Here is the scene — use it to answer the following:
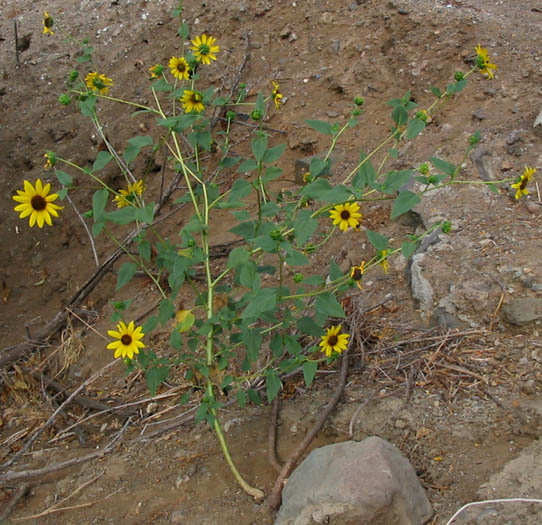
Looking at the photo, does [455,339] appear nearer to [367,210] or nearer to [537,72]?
[367,210]

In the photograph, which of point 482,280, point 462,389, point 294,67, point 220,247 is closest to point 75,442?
point 220,247

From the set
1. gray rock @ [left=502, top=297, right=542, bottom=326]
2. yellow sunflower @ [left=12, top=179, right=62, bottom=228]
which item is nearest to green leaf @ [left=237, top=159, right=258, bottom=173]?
yellow sunflower @ [left=12, top=179, right=62, bottom=228]

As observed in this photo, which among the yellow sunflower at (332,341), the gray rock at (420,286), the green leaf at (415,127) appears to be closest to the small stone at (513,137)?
the gray rock at (420,286)

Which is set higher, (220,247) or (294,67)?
(294,67)

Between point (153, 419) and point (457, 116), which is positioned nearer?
point (153, 419)

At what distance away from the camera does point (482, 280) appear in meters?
2.49

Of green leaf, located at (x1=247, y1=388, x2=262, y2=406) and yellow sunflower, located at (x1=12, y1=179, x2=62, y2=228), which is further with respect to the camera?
green leaf, located at (x1=247, y1=388, x2=262, y2=406)

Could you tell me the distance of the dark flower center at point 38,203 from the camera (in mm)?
2018

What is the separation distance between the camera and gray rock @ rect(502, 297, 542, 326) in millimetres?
2288

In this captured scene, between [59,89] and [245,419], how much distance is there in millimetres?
3378

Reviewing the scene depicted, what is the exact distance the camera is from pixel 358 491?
167cm

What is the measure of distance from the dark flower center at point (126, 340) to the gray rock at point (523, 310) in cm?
138

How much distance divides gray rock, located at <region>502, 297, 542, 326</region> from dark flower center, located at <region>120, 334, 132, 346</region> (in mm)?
1377

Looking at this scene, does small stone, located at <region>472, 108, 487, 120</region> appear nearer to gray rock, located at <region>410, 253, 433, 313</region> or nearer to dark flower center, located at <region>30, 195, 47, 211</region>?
gray rock, located at <region>410, 253, 433, 313</region>
